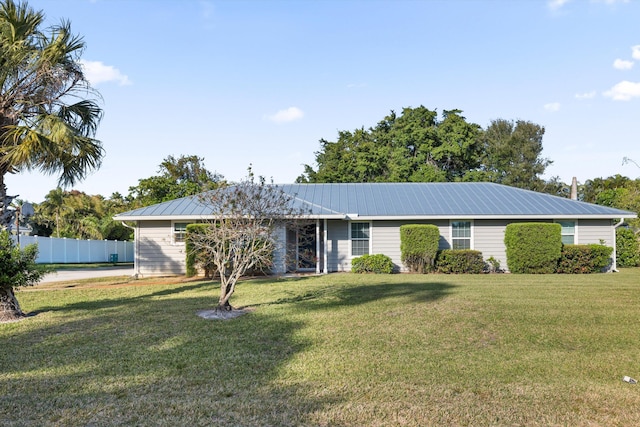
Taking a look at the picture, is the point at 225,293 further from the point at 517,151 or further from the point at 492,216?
the point at 517,151

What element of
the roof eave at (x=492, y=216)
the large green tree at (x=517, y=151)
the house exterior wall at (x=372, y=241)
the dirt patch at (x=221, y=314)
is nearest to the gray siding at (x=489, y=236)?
the house exterior wall at (x=372, y=241)

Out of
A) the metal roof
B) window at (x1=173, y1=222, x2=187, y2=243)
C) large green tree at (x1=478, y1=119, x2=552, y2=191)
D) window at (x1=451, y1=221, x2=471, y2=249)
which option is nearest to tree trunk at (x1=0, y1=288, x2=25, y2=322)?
the metal roof

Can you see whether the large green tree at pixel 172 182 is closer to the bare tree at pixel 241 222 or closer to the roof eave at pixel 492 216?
the roof eave at pixel 492 216

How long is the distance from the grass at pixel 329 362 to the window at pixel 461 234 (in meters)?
7.71

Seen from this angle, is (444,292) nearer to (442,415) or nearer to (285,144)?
(442,415)

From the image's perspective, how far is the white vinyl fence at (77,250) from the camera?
28.8 metres

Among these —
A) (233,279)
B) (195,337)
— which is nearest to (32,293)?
(233,279)

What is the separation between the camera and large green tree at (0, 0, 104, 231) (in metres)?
9.45

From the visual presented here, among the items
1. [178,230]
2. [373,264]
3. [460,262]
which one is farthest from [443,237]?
[178,230]

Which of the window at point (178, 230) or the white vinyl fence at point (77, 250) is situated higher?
the window at point (178, 230)

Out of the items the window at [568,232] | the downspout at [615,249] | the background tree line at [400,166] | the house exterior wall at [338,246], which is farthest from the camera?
the background tree line at [400,166]

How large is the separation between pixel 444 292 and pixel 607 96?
10.6 metres

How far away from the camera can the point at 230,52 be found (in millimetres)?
16547

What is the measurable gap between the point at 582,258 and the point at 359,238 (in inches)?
346
